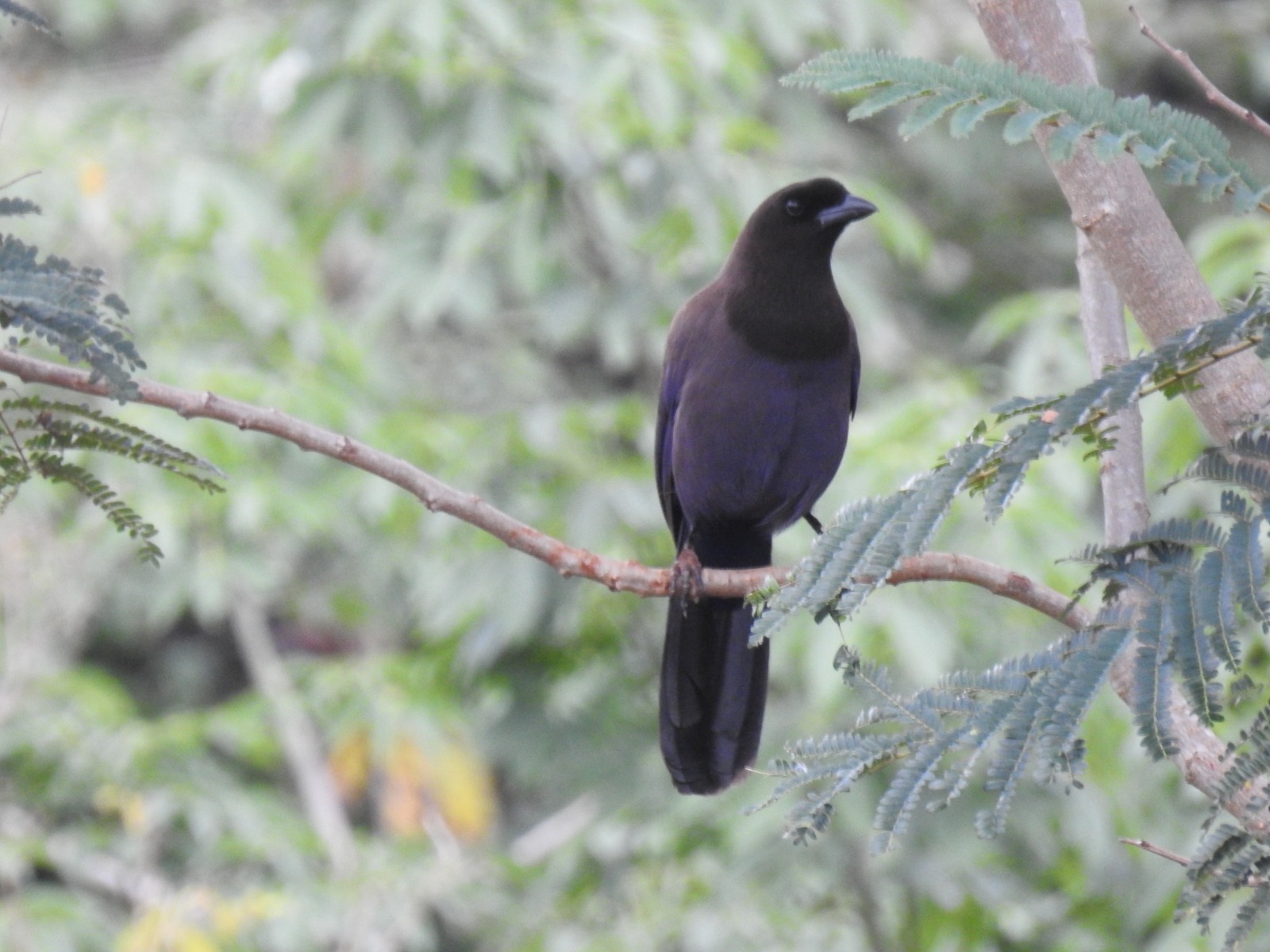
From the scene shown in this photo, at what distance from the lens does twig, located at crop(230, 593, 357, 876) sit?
269 inches

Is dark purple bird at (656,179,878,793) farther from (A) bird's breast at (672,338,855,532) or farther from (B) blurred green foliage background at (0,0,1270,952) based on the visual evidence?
(B) blurred green foliage background at (0,0,1270,952)

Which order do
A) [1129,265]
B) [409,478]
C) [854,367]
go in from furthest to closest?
[854,367] < [409,478] < [1129,265]

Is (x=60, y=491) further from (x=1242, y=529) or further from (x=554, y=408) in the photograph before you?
(x=1242, y=529)

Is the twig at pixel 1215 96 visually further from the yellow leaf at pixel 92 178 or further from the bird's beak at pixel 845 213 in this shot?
the yellow leaf at pixel 92 178

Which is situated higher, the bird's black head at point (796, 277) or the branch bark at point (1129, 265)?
the bird's black head at point (796, 277)

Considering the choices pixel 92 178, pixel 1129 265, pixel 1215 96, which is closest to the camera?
pixel 1215 96

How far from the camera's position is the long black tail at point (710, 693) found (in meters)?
3.59

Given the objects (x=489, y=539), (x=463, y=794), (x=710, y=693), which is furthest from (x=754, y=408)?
(x=463, y=794)

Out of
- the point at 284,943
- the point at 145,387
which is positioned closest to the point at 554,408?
the point at 284,943

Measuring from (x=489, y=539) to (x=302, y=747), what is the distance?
7.81 feet

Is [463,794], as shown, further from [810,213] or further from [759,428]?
[810,213]

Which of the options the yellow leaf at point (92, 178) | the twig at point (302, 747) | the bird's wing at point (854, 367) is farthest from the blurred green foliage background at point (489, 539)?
the bird's wing at point (854, 367)

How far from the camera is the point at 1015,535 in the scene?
475 centimetres

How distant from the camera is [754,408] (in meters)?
3.94
